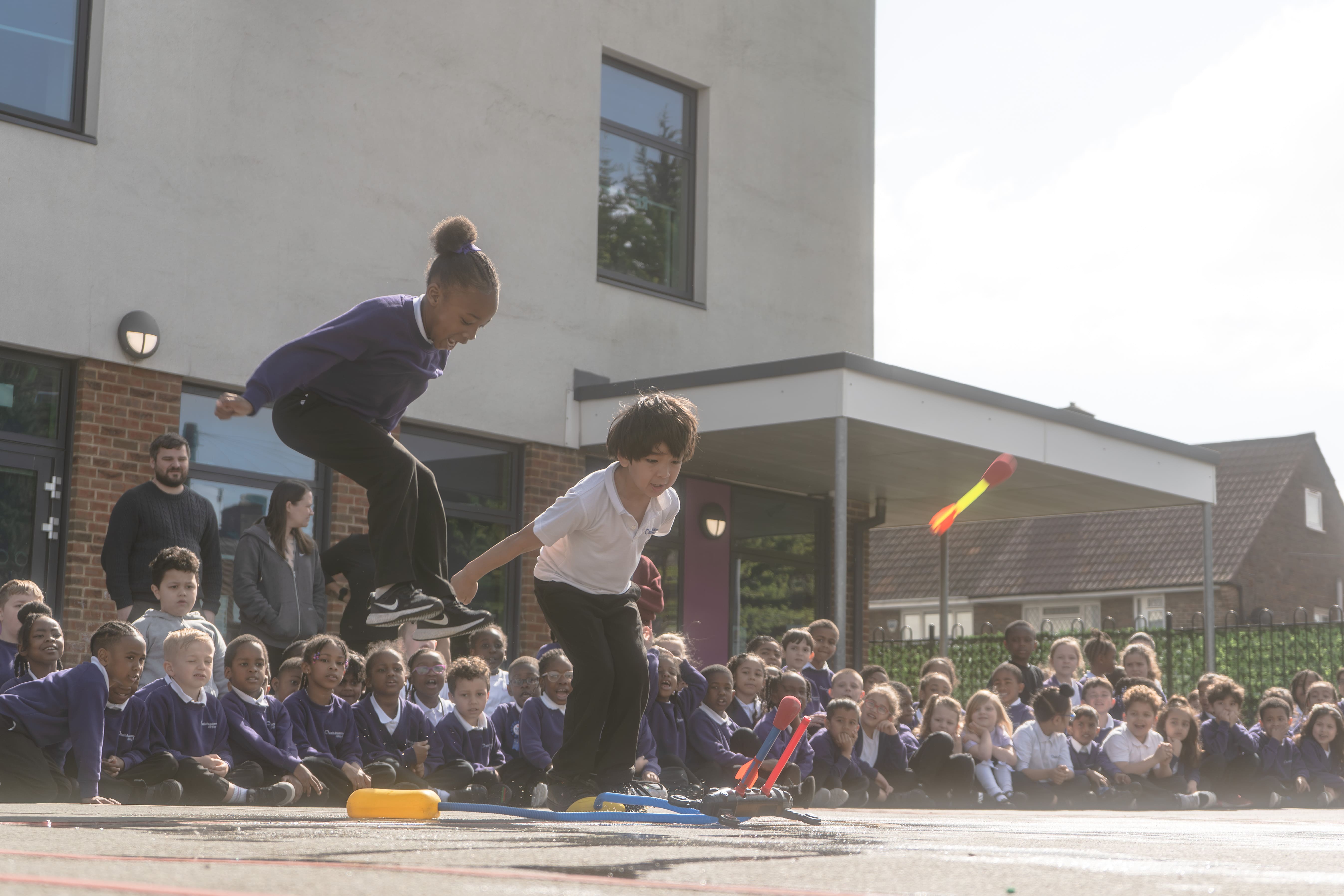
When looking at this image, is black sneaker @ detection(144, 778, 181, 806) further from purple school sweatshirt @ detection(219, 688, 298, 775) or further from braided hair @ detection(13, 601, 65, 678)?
braided hair @ detection(13, 601, 65, 678)

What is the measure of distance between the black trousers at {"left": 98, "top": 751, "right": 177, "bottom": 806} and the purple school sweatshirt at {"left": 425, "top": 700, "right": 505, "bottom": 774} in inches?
65.2

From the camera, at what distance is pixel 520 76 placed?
532 inches

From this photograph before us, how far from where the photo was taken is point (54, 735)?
7004 mm

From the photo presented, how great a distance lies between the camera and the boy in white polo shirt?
555 centimetres

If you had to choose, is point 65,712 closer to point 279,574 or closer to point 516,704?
point 279,574

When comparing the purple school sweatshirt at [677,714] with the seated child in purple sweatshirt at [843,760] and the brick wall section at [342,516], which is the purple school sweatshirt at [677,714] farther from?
the brick wall section at [342,516]

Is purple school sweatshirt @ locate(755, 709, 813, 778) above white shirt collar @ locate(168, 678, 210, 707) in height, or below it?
below

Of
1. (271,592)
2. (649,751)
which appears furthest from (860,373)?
(271,592)

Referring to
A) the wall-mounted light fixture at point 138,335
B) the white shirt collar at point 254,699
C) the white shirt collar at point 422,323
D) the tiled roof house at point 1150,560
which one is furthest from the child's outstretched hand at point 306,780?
the tiled roof house at point 1150,560

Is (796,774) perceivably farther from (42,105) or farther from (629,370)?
(42,105)

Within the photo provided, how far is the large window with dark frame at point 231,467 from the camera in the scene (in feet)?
36.4

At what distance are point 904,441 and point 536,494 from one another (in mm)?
3232

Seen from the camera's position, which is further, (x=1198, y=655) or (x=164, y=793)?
(x=1198, y=655)

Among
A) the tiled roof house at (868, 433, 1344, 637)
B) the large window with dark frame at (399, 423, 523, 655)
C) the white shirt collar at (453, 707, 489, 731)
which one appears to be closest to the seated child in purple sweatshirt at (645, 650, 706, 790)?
the white shirt collar at (453, 707, 489, 731)
